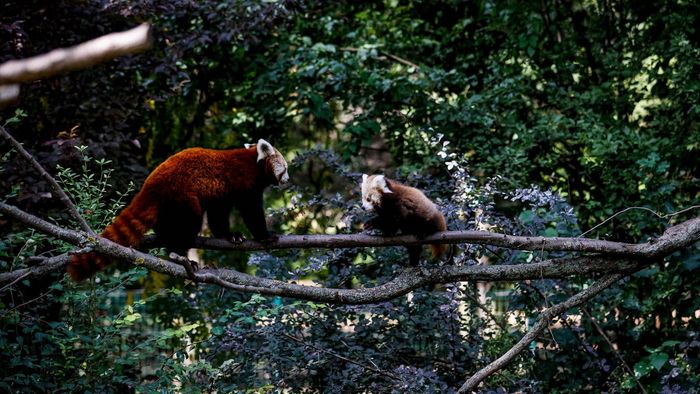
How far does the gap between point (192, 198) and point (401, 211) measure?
1161mm

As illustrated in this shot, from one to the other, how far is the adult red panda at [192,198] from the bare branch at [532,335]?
4.46 feet

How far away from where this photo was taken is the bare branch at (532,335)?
144 inches

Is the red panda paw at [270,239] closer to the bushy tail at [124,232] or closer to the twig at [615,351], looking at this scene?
the bushy tail at [124,232]

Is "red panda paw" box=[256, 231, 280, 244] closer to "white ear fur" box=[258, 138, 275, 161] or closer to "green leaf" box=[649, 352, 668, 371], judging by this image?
"white ear fur" box=[258, 138, 275, 161]

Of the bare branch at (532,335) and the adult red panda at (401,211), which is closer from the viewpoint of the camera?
the bare branch at (532,335)

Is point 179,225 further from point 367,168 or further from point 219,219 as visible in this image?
point 367,168

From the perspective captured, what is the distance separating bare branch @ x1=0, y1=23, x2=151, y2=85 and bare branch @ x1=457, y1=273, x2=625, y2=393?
2.67 m

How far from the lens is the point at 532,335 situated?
150 inches

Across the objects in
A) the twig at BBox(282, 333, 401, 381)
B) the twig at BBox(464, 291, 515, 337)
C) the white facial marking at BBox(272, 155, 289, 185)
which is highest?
the white facial marking at BBox(272, 155, 289, 185)

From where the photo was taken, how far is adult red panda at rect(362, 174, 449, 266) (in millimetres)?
4090

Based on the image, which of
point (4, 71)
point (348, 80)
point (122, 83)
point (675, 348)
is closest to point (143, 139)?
point (122, 83)

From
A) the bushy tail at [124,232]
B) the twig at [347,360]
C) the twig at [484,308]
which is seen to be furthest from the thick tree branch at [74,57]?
the twig at [484,308]

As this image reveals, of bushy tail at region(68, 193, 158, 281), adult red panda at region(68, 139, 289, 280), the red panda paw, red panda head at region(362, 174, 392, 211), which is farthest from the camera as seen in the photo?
red panda head at region(362, 174, 392, 211)

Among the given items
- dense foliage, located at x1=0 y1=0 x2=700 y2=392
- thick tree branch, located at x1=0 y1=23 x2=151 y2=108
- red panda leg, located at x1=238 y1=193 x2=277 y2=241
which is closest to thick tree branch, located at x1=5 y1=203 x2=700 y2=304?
red panda leg, located at x1=238 y1=193 x2=277 y2=241
